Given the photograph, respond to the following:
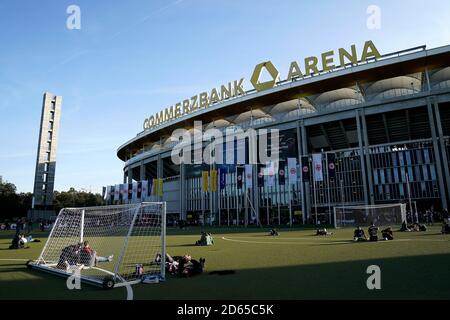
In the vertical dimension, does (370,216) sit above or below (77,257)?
above

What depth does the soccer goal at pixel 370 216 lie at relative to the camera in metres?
38.3

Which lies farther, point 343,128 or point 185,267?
point 343,128

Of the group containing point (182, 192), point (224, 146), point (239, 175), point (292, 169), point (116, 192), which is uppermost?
point (224, 146)

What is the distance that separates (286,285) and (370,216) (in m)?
36.3

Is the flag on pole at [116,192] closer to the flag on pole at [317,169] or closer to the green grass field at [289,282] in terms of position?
the flag on pole at [317,169]

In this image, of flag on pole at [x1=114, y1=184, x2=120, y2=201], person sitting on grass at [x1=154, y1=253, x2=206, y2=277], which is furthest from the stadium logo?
person sitting on grass at [x1=154, y1=253, x2=206, y2=277]

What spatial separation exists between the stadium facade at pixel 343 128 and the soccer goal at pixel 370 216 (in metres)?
4.35

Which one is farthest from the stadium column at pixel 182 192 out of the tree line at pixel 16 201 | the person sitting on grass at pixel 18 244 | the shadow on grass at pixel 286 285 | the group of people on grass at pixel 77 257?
the shadow on grass at pixel 286 285

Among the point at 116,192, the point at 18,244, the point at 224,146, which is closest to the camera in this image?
the point at 18,244

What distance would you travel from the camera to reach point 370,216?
133 ft

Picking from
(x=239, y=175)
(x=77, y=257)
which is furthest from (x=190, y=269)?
(x=239, y=175)

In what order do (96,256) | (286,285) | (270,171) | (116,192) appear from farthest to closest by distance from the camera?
(116,192)
(270,171)
(96,256)
(286,285)

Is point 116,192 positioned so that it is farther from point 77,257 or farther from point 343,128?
point 77,257
